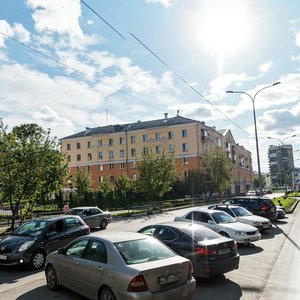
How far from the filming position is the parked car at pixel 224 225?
1298 centimetres

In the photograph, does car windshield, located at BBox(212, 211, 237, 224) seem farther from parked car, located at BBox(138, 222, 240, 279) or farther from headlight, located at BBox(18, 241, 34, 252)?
headlight, located at BBox(18, 241, 34, 252)

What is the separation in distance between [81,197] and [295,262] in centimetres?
3027

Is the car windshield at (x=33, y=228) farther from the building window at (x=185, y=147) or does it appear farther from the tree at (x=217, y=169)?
the building window at (x=185, y=147)

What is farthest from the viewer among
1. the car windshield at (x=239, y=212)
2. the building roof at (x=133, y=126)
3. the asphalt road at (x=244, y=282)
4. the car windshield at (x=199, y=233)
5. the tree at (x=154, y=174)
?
the building roof at (x=133, y=126)

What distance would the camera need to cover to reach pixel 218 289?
787cm

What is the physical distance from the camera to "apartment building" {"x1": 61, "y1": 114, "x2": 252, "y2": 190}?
68.0 metres

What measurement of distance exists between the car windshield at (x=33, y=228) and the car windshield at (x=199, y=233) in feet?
15.7

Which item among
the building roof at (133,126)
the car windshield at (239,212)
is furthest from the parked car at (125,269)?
the building roof at (133,126)

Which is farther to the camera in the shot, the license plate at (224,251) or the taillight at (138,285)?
the license plate at (224,251)

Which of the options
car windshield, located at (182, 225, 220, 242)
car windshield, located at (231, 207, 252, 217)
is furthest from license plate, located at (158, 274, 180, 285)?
car windshield, located at (231, 207, 252, 217)

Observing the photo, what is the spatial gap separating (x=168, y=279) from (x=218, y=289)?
2.30 m

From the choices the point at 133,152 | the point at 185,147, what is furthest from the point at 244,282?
the point at 133,152

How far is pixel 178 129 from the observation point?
69.2m

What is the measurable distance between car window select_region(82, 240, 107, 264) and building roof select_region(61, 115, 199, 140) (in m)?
61.9
